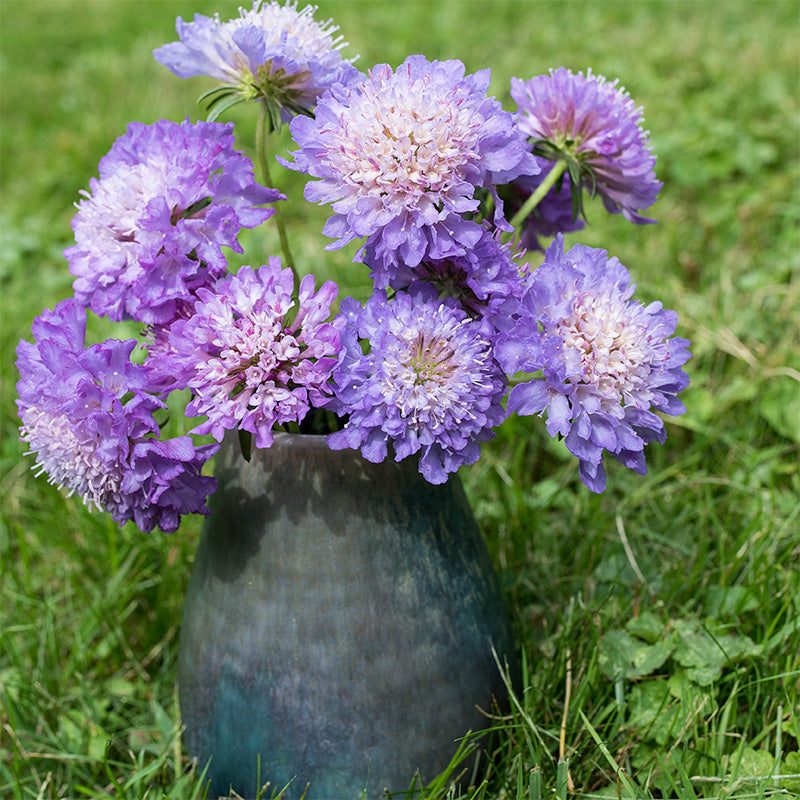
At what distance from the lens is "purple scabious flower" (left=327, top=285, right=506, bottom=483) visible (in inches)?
33.8

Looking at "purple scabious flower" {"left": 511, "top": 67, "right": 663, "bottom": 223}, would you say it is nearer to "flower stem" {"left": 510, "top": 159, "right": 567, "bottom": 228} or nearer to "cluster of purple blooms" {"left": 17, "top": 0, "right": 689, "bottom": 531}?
"flower stem" {"left": 510, "top": 159, "right": 567, "bottom": 228}

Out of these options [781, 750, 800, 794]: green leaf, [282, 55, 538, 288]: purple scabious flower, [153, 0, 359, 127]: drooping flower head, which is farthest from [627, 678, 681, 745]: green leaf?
[153, 0, 359, 127]: drooping flower head

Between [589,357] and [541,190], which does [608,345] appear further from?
[541,190]

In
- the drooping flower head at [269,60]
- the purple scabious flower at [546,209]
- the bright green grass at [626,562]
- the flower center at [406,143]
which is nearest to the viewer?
the flower center at [406,143]

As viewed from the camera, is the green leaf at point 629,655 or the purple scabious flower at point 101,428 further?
the green leaf at point 629,655

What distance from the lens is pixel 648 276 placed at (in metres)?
2.33

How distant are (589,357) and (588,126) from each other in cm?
28

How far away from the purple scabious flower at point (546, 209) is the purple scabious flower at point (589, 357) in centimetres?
20

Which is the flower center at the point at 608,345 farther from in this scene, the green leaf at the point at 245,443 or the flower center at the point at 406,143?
the green leaf at the point at 245,443

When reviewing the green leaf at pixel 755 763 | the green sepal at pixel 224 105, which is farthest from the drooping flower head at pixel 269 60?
the green leaf at pixel 755 763

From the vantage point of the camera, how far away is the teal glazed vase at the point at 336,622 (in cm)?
103

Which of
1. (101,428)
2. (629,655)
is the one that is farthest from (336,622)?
(629,655)

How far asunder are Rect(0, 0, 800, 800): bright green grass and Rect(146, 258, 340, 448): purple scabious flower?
1.63ft

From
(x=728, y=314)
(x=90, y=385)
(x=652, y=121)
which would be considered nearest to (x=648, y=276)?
(x=728, y=314)
